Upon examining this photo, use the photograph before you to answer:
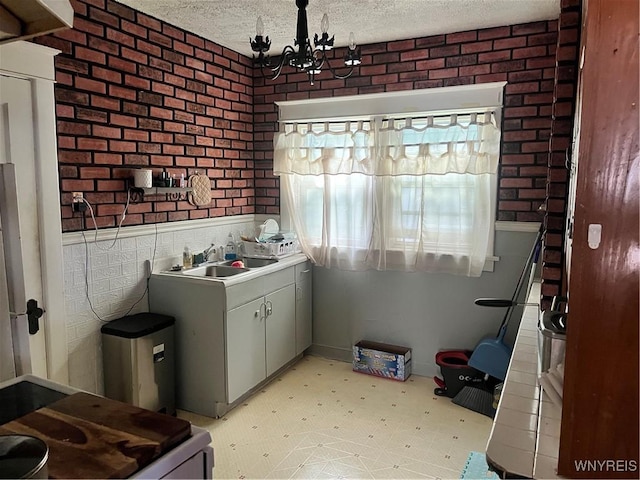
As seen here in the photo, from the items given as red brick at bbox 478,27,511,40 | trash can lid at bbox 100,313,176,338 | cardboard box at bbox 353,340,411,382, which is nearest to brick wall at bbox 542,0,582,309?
red brick at bbox 478,27,511,40

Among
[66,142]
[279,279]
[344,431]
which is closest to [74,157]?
[66,142]

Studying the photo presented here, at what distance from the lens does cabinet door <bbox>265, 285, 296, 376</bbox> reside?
340 cm

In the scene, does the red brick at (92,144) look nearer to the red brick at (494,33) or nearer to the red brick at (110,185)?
the red brick at (110,185)

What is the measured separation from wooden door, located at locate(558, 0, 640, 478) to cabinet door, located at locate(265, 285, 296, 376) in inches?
99.6

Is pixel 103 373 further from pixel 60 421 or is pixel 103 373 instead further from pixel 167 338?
pixel 60 421

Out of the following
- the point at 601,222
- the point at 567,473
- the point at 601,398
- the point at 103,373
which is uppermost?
the point at 601,222

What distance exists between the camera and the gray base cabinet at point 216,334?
2.93 m

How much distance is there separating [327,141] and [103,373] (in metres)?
2.33

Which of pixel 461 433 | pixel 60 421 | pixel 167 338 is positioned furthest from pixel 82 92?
pixel 461 433

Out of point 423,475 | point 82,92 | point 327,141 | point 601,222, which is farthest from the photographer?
point 327,141

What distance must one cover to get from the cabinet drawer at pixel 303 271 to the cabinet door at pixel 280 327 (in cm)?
12

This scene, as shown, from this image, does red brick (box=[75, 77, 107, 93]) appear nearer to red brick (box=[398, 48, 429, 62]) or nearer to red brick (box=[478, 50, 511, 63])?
red brick (box=[398, 48, 429, 62])

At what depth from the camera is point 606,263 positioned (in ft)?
3.08

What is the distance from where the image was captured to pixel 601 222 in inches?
36.7
